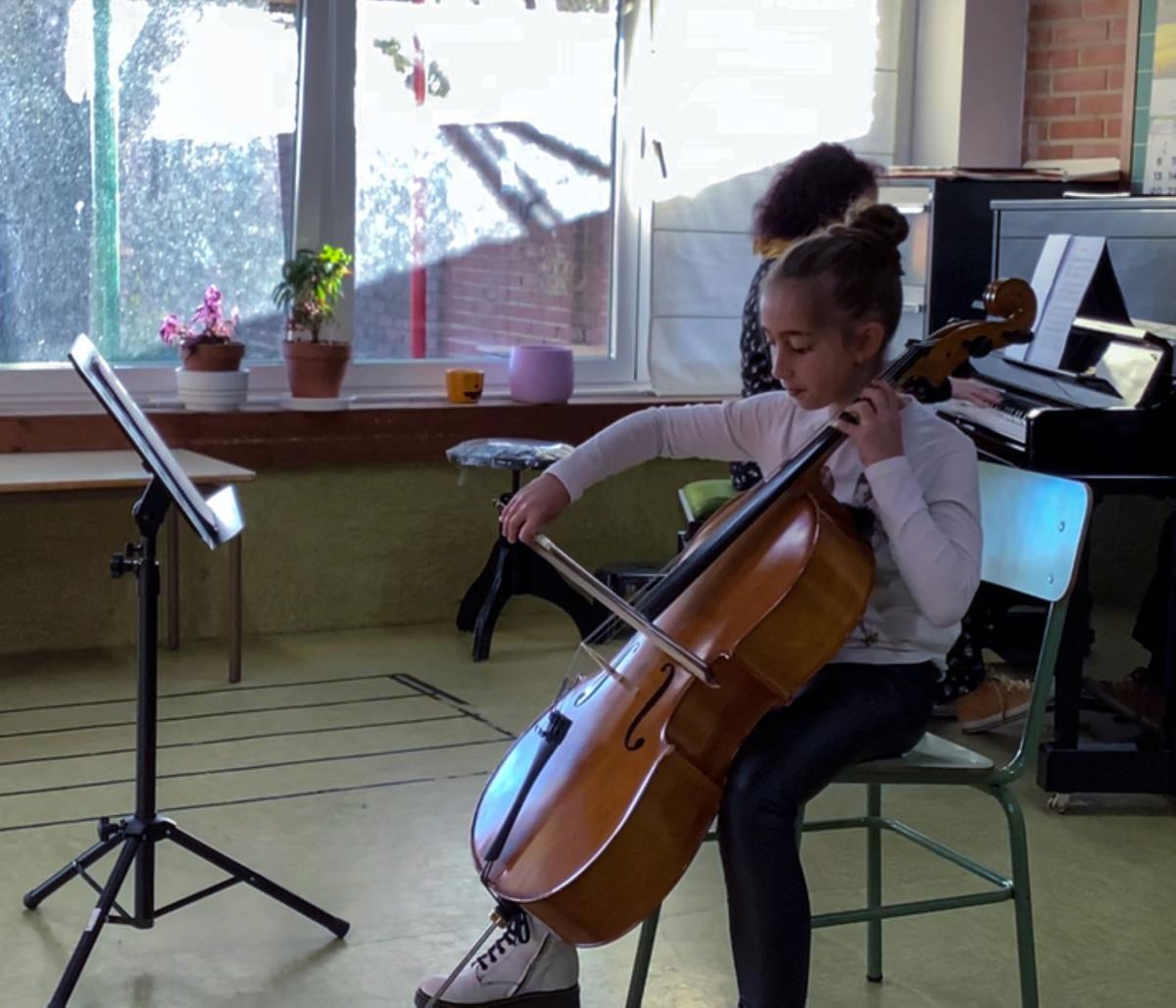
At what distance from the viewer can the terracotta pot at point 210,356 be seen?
3918 mm

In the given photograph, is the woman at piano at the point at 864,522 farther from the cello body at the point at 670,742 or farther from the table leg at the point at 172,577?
the table leg at the point at 172,577

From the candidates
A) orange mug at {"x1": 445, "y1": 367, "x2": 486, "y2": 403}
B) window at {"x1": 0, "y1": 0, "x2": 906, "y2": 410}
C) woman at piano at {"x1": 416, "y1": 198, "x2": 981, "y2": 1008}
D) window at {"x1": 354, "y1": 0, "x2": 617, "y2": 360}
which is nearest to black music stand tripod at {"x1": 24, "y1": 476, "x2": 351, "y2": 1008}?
woman at piano at {"x1": 416, "y1": 198, "x2": 981, "y2": 1008}

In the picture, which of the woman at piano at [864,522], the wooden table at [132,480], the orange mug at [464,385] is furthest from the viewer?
the orange mug at [464,385]

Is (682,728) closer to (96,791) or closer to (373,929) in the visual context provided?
(373,929)

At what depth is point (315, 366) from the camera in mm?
4031

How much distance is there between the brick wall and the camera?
4.33 metres

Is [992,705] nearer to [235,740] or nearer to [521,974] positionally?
[235,740]

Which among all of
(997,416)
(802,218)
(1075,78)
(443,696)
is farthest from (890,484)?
(1075,78)

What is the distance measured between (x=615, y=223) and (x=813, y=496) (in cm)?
290

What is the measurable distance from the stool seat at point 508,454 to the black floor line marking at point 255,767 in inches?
30.1

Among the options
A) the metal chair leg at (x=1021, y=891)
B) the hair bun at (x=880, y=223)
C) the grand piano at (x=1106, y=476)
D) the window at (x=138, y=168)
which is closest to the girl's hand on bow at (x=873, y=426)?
the hair bun at (x=880, y=223)

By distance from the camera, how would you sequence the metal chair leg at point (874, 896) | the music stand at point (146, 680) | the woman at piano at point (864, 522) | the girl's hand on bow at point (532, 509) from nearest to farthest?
the woman at piano at point (864, 522), the girl's hand on bow at point (532, 509), the music stand at point (146, 680), the metal chair leg at point (874, 896)

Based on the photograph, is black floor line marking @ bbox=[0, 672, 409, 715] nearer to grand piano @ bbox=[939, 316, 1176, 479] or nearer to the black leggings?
grand piano @ bbox=[939, 316, 1176, 479]

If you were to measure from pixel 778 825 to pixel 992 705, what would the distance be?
69.6 inches
